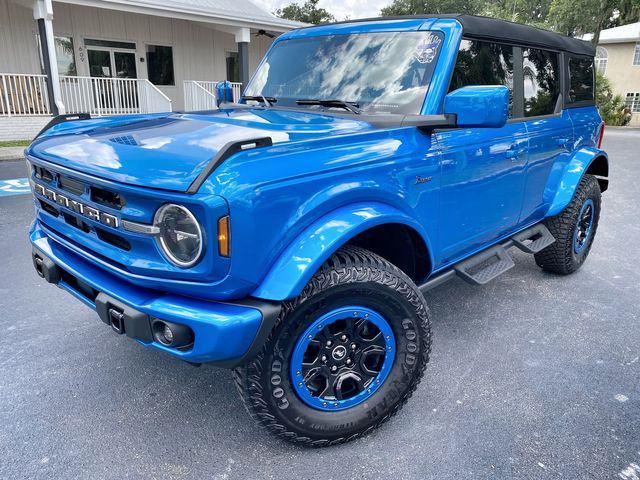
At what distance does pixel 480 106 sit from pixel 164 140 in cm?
148

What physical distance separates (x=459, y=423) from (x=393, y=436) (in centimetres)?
35

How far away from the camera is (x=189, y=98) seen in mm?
16031

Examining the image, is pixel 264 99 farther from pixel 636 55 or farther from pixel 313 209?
pixel 636 55

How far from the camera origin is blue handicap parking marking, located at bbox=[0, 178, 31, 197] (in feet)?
23.6

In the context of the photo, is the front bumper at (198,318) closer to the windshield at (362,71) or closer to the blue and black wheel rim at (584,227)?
the windshield at (362,71)

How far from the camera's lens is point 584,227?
4.46 metres

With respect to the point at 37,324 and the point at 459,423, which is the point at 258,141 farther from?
the point at 37,324

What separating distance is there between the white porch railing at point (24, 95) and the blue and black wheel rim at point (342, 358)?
13.2 m

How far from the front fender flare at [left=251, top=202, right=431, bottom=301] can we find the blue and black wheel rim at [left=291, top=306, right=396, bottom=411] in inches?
11.9

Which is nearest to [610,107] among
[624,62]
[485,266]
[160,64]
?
[624,62]

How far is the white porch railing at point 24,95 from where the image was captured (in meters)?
12.6

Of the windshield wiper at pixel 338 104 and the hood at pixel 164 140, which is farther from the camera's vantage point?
the windshield wiper at pixel 338 104

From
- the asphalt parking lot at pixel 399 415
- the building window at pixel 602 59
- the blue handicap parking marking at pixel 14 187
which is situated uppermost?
the building window at pixel 602 59

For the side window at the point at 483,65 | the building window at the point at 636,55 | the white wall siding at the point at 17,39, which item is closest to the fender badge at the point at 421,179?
the side window at the point at 483,65
